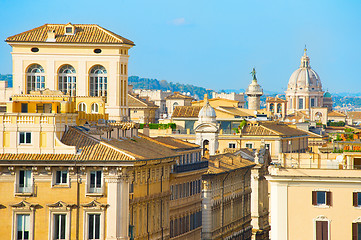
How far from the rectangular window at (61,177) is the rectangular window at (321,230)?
48.5 feet

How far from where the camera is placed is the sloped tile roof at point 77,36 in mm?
95562

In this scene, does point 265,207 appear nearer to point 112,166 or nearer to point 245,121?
point 245,121

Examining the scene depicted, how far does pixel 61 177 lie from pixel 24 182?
2.01 meters

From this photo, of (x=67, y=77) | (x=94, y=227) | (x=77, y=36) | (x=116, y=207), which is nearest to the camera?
(x=116, y=207)

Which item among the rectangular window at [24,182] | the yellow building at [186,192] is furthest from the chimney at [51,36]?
the rectangular window at [24,182]

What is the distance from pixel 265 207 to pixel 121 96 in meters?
55.0

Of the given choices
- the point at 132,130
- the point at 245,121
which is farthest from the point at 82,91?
the point at 245,121

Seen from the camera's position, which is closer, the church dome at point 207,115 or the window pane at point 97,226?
the window pane at point 97,226

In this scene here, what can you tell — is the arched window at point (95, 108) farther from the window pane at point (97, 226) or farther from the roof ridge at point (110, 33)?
the window pane at point (97, 226)

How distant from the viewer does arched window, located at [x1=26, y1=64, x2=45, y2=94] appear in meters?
96.7

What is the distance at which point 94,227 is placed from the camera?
238 ft

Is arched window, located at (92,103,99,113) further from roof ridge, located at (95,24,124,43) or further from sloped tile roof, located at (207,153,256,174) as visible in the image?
sloped tile roof, located at (207,153,256,174)

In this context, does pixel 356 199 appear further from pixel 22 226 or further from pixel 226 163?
pixel 226 163

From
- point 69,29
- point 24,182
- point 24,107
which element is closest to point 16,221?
point 24,182
